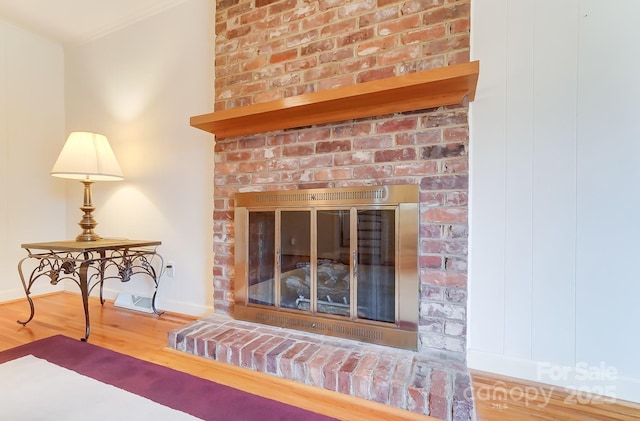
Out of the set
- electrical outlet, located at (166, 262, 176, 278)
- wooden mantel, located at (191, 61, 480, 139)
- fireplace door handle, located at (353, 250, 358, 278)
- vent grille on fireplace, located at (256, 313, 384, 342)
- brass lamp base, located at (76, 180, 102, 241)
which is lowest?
vent grille on fireplace, located at (256, 313, 384, 342)

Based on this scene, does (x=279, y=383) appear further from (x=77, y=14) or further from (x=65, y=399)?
(x=77, y=14)

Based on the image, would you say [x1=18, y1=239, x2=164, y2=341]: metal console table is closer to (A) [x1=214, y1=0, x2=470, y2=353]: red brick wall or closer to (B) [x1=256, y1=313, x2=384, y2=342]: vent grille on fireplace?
(A) [x1=214, y1=0, x2=470, y2=353]: red brick wall

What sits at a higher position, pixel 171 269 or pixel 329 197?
pixel 329 197

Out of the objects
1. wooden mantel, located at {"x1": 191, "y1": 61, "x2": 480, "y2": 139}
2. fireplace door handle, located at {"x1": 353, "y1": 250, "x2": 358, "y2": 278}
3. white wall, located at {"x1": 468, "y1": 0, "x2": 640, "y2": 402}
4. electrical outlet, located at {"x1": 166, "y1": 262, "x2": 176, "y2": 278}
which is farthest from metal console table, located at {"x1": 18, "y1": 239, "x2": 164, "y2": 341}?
white wall, located at {"x1": 468, "y1": 0, "x2": 640, "y2": 402}

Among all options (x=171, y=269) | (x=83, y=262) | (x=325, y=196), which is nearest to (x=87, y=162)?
(x=83, y=262)

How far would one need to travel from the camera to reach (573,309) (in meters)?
1.33

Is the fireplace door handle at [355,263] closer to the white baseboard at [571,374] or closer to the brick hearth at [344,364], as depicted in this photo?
the brick hearth at [344,364]

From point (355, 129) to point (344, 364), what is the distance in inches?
45.3

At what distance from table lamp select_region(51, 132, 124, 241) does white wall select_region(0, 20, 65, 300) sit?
3.17ft

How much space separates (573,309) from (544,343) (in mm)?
197

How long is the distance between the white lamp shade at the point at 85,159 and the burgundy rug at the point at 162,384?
1.08 meters

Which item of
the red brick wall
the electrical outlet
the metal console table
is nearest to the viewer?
the red brick wall

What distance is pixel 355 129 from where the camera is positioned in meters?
1.63

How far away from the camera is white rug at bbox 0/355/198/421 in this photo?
1132mm
